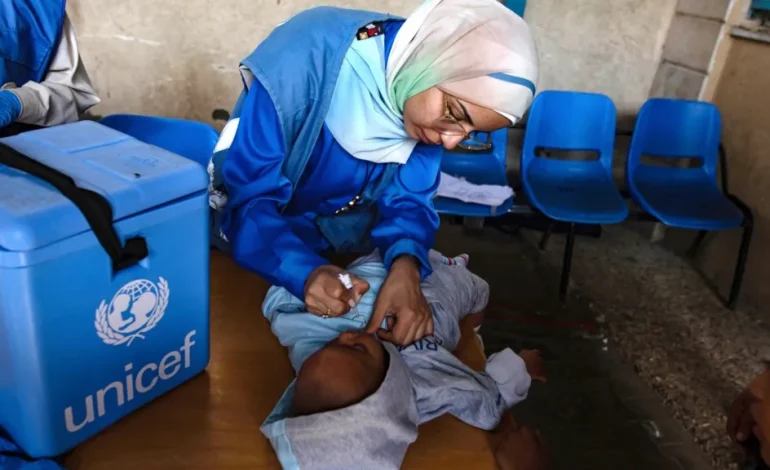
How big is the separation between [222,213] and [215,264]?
0.47 ft

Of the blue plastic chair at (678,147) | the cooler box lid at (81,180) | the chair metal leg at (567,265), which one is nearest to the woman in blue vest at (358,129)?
the cooler box lid at (81,180)

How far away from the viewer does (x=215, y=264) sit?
1.44 metres

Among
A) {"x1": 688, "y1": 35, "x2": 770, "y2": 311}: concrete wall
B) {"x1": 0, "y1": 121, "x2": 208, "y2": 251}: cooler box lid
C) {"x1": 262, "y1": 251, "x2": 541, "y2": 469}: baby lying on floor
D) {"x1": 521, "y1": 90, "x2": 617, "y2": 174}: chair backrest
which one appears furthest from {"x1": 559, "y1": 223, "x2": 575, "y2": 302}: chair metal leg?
{"x1": 0, "y1": 121, "x2": 208, "y2": 251}: cooler box lid

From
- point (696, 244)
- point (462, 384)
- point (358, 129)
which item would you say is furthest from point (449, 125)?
point (696, 244)

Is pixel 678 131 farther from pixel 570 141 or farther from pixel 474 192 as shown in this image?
pixel 474 192

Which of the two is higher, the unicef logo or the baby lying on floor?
the unicef logo

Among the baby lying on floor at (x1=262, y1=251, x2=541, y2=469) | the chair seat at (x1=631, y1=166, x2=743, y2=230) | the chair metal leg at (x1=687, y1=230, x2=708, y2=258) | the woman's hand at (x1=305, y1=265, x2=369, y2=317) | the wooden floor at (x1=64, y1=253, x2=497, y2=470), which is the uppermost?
the woman's hand at (x1=305, y1=265, x2=369, y2=317)

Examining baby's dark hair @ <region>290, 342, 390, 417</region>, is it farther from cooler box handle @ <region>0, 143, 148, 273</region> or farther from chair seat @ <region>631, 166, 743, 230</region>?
chair seat @ <region>631, 166, 743, 230</region>

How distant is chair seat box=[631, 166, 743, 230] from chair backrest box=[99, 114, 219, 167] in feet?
7.21

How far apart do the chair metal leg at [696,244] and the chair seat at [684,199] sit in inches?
12.2

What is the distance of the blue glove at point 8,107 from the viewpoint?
1.37 m

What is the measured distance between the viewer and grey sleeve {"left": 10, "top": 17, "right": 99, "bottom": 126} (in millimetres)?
1510

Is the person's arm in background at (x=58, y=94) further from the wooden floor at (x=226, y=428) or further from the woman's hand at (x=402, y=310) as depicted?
the woman's hand at (x=402, y=310)

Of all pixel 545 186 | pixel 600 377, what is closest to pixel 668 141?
pixel 545 186
